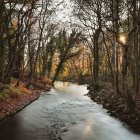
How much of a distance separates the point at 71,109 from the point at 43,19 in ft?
57.5

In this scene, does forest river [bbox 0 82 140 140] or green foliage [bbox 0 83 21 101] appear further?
green foliage [bbox 0 83 21 101]

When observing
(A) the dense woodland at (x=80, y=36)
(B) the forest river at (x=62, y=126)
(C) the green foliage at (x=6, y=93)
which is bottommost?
(B) the forest river at (x=62, y=126)

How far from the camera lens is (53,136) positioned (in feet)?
45.2

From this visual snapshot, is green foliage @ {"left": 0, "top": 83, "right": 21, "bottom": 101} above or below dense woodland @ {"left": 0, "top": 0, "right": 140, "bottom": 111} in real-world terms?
below

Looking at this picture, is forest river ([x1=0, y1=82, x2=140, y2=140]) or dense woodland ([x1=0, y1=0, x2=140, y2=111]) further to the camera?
dense woodland ([x1=0, y1=0, x2=140, y2=111])

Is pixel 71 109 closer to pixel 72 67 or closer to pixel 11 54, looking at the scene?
A: pixel 11 54

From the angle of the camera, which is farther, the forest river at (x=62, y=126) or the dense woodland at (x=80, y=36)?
the dense woodland at (x=80, y=36)

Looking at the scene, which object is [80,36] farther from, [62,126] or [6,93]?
[62,126]

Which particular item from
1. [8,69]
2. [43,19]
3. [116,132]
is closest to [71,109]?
[8,69]

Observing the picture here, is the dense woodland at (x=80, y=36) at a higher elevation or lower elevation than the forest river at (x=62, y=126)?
higher

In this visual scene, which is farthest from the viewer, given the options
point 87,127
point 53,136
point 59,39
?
point 59,39

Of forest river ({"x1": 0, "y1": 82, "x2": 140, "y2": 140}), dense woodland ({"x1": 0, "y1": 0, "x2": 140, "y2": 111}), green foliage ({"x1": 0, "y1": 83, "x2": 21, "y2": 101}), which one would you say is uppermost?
dense woodland ({"x1": 0, "y1": 0, "x2": 140, "y2": 111})

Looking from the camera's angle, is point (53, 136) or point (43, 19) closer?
point (53, 136)

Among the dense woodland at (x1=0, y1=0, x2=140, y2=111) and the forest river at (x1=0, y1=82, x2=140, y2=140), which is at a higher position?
the dense woodland at (x1=0, y1=0, x2=140, y2=111)
